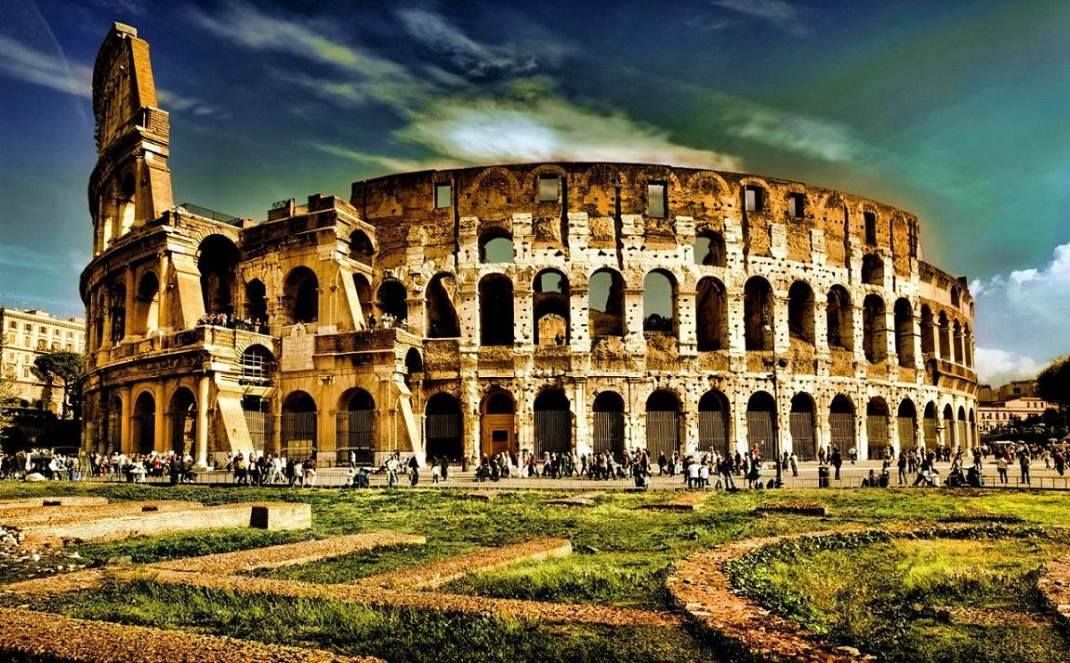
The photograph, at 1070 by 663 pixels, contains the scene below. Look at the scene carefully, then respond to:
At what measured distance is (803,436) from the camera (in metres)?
34.0

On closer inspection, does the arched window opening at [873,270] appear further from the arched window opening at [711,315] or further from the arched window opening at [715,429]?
the arched window opening at [715,429]

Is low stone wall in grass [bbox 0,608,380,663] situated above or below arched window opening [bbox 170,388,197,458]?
below

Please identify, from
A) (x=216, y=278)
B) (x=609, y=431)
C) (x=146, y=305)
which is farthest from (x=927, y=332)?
(x=146, y=305)

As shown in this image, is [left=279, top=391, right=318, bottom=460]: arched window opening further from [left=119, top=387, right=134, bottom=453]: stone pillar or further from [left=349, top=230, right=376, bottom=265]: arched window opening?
[left=119, top=387, right=134, bottom=453]: stone pillar

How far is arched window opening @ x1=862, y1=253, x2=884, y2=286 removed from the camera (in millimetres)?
37375

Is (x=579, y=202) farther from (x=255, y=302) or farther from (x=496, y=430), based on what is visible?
(x=255, y=302)

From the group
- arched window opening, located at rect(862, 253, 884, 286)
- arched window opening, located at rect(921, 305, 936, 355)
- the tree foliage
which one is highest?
arched window opening, located at rect(862, 253, 884, 286)

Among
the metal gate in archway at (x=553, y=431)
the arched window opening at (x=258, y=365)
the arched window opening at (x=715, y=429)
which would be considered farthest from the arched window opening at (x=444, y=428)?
the arched window opening at (x=715, y=429)

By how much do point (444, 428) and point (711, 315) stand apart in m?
12.5

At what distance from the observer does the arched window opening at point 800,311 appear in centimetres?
3497

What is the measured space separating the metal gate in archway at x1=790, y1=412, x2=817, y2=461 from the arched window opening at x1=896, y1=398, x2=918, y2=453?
556 cm

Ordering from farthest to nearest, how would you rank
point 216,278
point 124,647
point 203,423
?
point 216,278, point 203,423, point 124,647

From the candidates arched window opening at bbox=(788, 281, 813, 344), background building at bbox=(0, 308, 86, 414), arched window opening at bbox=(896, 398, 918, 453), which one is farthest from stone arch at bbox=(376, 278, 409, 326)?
background building at bbox=(0, 308, 86, 414)

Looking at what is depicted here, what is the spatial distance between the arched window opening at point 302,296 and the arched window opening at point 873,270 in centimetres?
2393
